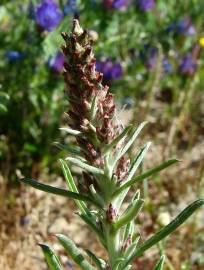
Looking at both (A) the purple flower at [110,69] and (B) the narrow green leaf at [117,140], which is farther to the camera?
(A) the purple flower at [110,69]

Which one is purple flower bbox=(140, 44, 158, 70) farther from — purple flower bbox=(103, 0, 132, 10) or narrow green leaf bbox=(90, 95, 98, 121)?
narrow green leaf bbox=(90, 95, 98, 121)

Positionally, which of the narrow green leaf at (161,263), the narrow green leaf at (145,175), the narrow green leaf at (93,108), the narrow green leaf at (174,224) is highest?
the narrow green leaf at (93,108)

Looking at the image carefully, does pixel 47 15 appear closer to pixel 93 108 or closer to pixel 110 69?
pixel 110 69

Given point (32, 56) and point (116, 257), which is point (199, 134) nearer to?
point (32, 56)

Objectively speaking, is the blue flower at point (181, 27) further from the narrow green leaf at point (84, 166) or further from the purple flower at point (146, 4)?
the narrow green leaf at point (84, 166)

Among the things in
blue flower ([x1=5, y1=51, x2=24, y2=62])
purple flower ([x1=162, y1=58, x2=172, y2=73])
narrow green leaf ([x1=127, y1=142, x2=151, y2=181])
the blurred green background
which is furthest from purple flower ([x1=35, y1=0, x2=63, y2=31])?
narrow green leaf ([x1=127, y1=142, x2=151, y2=181])

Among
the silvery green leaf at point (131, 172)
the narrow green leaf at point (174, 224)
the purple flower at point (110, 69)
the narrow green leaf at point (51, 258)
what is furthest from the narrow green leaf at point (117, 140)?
the purple flower at point (110, 69)

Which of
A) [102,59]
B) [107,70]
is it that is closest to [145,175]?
[107,70]
